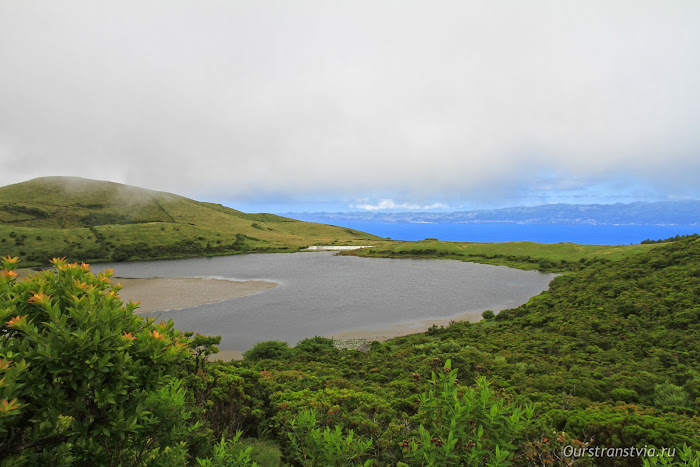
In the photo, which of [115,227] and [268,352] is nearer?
[268,352]

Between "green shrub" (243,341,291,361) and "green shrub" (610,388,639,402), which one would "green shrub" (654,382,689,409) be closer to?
"green shrub" (610,388,639,402)

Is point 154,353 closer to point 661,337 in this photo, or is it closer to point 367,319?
point 661,337

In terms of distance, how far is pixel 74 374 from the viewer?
378 cm

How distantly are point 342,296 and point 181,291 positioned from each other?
85.8 feet

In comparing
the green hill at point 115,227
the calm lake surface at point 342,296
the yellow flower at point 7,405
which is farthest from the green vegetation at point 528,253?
the yellow flower at point 7,405

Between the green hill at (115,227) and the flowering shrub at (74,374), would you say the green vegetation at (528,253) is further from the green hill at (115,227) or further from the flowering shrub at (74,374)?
the flowering shrub at (74,374)

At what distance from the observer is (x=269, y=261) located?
8906 cm

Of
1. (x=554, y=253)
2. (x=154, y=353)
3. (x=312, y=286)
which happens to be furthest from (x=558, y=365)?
(x=554, y=253)

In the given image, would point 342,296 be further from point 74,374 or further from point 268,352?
point 74,374

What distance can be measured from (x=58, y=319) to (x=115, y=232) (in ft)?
413

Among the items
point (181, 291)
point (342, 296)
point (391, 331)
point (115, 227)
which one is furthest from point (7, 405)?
point (115, 227)

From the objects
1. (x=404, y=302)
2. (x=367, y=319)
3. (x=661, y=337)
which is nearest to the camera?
(x=661, y=337)

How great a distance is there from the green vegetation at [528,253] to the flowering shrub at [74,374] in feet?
232

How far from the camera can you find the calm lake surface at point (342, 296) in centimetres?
3494
